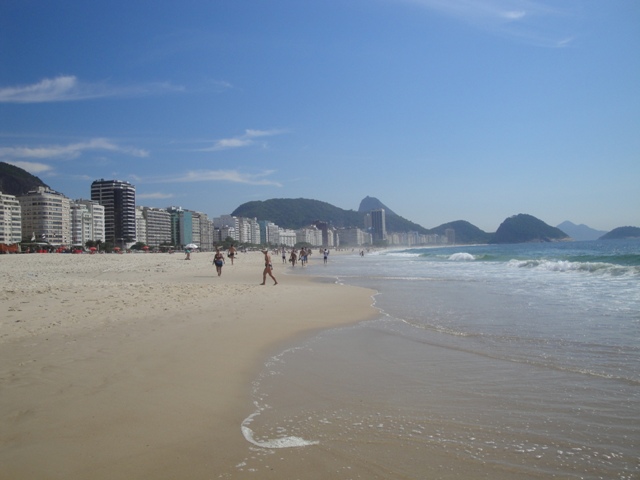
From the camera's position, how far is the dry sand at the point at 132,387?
2881 mm

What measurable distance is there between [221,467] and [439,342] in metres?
4.58

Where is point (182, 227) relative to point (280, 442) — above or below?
above

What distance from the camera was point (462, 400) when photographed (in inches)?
159

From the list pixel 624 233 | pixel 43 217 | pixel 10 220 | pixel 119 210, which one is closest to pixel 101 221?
pixel 119 210

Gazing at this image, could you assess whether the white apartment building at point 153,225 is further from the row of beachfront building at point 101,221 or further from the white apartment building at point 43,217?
the white apartment building at point 43,217

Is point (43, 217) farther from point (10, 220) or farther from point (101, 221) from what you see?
point (101, 221)

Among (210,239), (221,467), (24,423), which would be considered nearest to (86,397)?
(24,423)

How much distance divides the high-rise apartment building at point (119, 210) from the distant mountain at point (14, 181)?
3032 centimetres

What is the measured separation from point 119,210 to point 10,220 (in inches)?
1357

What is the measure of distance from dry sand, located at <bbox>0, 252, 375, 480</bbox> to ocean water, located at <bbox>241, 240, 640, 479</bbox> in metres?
0.38

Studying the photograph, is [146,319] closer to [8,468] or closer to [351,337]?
[351,337]

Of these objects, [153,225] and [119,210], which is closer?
[119,210]

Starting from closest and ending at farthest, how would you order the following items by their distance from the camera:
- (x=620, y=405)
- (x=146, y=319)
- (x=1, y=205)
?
1. (x=620, y=405)
2. (x=146, y=319)
3. (x=1, y=205)

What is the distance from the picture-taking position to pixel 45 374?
462cm
